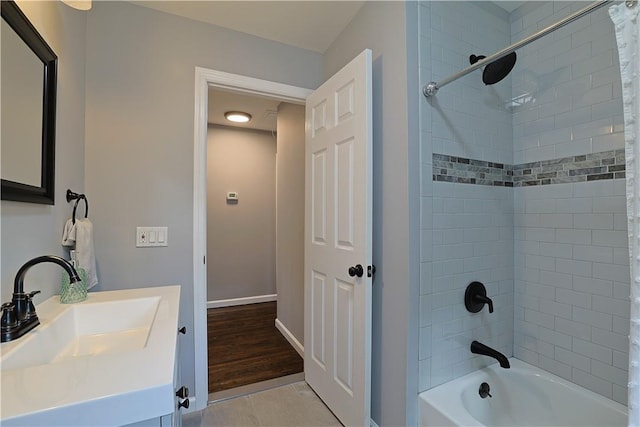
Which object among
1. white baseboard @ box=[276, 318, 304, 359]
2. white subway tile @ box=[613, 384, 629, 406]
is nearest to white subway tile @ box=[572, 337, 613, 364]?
white subway tile @ box=[613, 384, 629, 406]

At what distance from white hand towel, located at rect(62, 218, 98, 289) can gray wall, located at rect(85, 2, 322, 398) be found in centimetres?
24

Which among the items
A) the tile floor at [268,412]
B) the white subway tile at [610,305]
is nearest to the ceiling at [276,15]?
the white subway tile at [610,305]

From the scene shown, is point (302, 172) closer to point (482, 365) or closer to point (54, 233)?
point (54, 233)

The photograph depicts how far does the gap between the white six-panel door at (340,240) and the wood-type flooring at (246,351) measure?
394mm

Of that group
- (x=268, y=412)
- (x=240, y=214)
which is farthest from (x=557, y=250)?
(x=240, y=214)

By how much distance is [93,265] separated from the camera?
143cm

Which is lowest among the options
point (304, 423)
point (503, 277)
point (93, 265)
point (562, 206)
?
point (304, 423)

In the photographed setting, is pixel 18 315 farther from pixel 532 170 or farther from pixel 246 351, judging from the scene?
pixel 532 170

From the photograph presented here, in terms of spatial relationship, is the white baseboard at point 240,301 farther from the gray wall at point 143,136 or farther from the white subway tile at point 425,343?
the white subway tile at point 425,343

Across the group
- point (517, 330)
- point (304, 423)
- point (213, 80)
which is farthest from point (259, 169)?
point (517, 330)

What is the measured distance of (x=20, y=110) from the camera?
0.96m

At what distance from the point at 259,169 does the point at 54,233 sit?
9.78ft

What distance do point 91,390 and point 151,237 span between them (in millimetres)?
1304

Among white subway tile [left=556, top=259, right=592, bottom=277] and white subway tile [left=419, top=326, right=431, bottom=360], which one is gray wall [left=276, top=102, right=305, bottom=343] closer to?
white subway tile [left=419, top=326, right=431, bottom=360]
